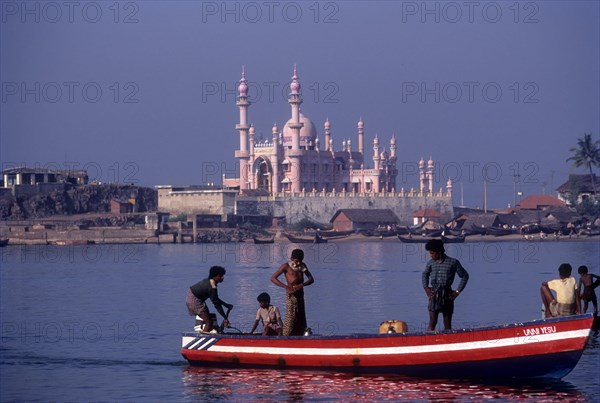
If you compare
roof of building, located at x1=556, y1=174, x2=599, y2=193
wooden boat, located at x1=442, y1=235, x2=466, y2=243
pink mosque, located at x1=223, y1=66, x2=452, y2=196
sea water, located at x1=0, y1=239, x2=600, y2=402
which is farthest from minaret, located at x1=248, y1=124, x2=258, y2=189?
sea water, located at x1=0, y1=239, x2=600, y2=402

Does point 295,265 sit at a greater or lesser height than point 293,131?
lesser

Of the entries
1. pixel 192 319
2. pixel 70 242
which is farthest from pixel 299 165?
pixel 192 319

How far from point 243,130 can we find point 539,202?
103 ft

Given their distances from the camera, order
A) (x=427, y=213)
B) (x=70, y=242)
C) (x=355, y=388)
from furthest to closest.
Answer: (x=427, y=213), (x=70, y=242), (x=355, y=388)

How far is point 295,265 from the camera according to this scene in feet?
70.4

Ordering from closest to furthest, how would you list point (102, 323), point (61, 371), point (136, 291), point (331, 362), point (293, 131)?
point (331, 362), point (61, 371), point (102, 323), point (136, 291), point (293, 131)

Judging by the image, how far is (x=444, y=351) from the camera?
20938mm

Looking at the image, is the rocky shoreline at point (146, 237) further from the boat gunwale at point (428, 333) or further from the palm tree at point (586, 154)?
the boat gunwale at point (428, 333)

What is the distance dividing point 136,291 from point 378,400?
103 feet

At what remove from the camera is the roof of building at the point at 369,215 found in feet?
383

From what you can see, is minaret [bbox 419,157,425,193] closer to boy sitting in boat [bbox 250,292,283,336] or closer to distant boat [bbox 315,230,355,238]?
distant boat [bbox 315,230,355,238]

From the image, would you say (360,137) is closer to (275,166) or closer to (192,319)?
(275,166)

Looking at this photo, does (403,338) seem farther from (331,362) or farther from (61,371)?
(61,371)

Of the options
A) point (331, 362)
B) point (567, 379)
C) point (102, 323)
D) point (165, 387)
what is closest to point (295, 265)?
point (331, 362)
